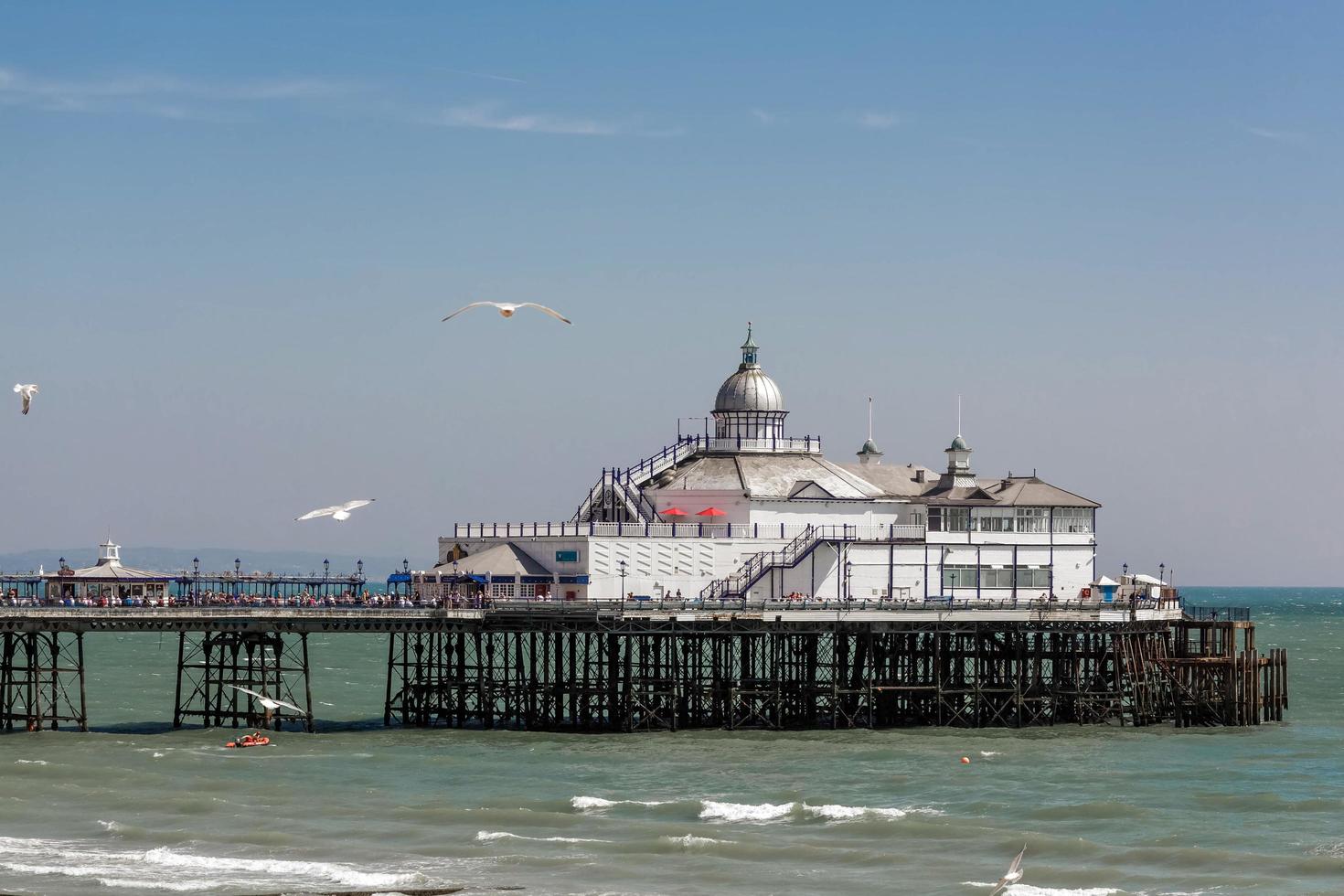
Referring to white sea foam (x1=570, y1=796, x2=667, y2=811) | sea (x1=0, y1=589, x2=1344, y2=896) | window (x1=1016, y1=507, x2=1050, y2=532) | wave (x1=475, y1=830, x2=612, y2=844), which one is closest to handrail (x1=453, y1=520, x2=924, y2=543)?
window (x1=1016, y1=507, x2=1050, y2=532)

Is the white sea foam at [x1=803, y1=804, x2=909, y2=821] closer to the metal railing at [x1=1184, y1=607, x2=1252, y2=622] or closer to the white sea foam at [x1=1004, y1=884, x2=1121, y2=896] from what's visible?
the white sea foam at [x1=1004, y1=884, x2=1121, y2=896]

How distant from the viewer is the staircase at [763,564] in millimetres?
85312

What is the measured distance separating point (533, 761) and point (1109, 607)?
81.0ft

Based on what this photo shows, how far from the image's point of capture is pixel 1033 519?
89.6 metres

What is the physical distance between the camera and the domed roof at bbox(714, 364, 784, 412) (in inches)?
3787

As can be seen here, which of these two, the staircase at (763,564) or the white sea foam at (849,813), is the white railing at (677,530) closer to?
the staircase at (763,564)

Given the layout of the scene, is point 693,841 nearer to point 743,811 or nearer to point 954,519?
point 743,811

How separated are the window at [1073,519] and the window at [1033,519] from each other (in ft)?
1.68

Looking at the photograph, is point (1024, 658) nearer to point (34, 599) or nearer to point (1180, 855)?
point (1180, 855)

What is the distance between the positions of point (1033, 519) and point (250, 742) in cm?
3531

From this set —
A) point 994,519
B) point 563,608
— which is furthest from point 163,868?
point 994,519

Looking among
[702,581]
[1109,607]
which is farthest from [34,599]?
[1109,607]

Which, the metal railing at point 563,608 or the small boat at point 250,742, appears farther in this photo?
the metal railing at point 563,608

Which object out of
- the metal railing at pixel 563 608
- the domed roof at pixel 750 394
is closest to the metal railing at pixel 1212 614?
the metal railing at pixel 563 608
